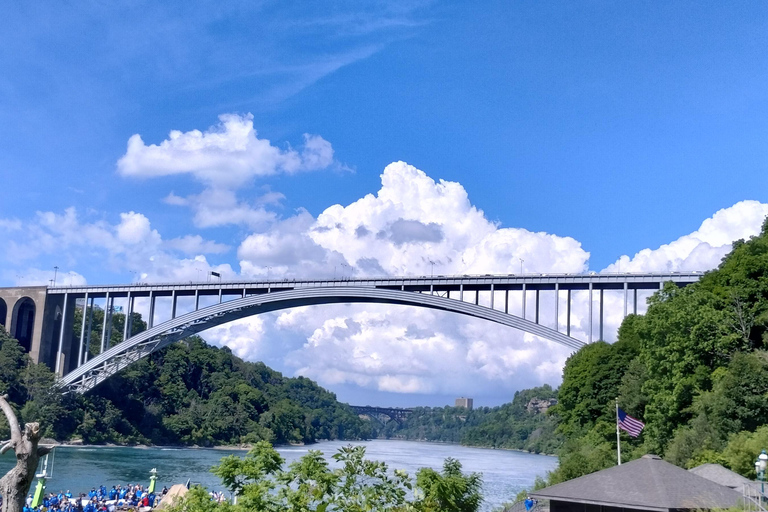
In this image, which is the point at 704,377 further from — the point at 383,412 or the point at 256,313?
the point at 383,412

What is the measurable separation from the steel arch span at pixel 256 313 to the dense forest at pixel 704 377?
25.6 ft

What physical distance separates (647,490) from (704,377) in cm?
1209

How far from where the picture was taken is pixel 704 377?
2086 centimetres

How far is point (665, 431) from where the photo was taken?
75.2 feet

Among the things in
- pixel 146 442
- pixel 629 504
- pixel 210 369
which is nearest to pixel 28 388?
pixel 146 442

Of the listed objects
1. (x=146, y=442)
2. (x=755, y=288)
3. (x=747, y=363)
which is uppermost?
(x=755, y=288)

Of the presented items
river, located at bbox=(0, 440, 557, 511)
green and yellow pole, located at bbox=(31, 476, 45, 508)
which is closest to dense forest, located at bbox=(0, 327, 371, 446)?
river, located at bbox=(0, 440, 557, 511)

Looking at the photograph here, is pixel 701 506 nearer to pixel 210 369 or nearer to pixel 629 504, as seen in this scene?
pixel 629 504

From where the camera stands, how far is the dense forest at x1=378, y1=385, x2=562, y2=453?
7797cm

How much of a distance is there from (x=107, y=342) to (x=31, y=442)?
42521 mm

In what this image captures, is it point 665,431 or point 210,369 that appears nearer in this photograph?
point 665,431

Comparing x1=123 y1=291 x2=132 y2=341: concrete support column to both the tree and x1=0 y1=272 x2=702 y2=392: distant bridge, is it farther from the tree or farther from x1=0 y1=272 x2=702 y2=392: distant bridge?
the tree

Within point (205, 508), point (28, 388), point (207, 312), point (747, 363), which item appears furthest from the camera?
point (28, 388)

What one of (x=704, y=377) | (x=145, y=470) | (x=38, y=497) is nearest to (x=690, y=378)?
(x=704, y=377)
